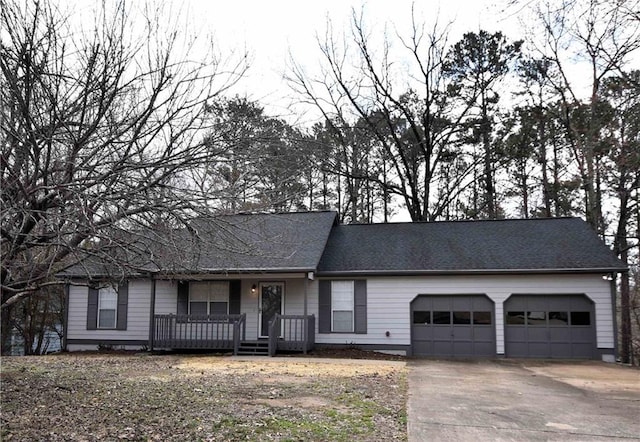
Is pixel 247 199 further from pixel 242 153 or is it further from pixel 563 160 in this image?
pixel 563 160

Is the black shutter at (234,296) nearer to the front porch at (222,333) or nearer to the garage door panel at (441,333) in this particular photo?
the front porch at (222,333)

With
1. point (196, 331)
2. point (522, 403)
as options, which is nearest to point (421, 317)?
point (196, 331)

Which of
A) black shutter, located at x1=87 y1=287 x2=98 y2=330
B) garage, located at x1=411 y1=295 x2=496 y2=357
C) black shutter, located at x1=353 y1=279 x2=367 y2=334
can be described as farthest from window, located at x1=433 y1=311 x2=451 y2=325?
black shutter, located at x1=87 y1=287 x2=98 y2=330

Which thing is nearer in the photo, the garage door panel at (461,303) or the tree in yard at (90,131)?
the tree in yard at (90,131)

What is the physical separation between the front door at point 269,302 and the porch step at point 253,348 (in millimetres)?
790

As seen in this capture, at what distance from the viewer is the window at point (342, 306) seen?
1488cm

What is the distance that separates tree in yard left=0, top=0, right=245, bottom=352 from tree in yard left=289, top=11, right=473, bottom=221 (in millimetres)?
16149

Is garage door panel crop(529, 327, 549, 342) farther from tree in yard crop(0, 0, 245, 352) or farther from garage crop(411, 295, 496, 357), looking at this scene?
tree in yard crop(0, 0, 245, 352)

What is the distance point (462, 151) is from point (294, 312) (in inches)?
465

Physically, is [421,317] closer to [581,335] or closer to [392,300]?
[392,300]

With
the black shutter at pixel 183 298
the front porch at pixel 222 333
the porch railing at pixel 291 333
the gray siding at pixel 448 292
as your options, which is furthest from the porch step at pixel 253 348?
the black shutter at pixel 183 298

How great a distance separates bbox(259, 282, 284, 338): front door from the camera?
1534 centimetres

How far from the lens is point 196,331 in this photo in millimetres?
14758

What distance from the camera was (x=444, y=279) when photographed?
14.4m
